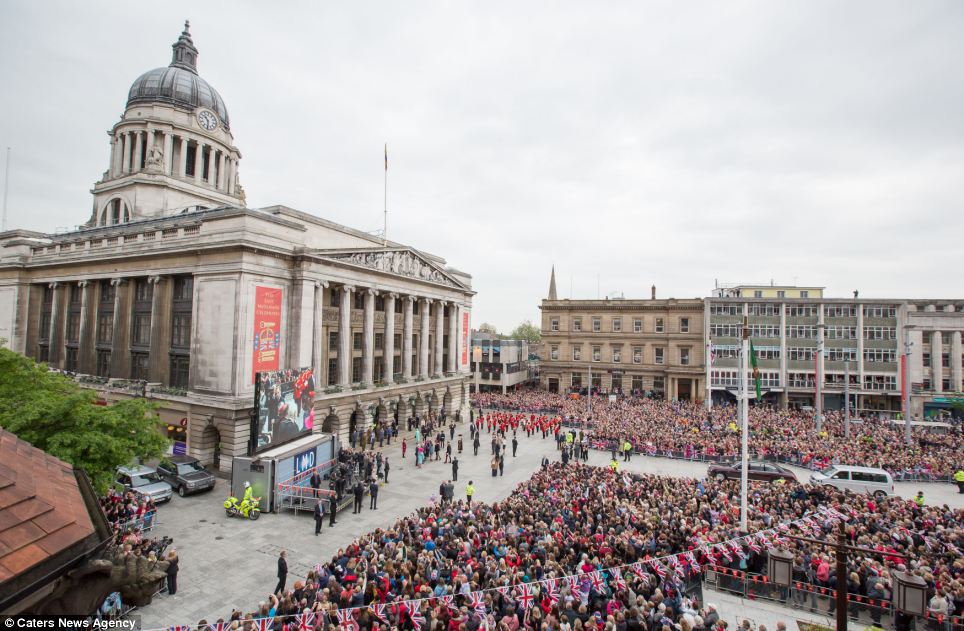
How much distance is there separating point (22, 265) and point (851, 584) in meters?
62.8

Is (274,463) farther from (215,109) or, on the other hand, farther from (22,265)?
(215,109)

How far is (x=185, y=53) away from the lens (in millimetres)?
57469

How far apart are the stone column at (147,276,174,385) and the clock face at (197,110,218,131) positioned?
2670cm

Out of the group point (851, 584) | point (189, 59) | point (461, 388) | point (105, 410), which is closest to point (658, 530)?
point (851, 584)

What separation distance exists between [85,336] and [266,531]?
104 ft

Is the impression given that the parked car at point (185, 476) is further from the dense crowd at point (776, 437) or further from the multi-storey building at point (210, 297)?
the dense crowd at point (776, 437)

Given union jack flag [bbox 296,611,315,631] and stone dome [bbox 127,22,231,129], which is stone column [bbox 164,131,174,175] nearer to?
stone dome [bbox 127,22,231,129]

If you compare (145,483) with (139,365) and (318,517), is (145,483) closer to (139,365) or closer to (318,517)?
(318,517)

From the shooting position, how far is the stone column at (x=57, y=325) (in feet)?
142

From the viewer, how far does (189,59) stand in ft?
190

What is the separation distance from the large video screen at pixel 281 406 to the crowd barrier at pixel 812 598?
65.9ft

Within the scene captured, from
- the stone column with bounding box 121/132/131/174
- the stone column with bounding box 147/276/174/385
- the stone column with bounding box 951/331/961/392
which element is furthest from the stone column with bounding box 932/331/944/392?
the stone column with bounding box 121/132/131/174

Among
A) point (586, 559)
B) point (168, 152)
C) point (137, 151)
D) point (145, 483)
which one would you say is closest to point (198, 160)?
point (168, 152)

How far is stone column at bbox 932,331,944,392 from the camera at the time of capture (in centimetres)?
5541
